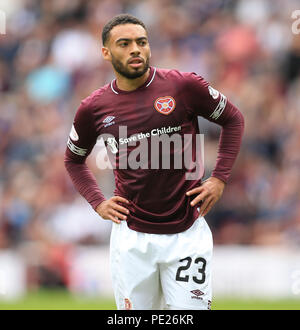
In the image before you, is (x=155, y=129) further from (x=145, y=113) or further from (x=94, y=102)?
(x=94, y=102)

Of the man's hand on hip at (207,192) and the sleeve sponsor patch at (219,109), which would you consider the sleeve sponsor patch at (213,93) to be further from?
the man's hand on hip at (207,192)

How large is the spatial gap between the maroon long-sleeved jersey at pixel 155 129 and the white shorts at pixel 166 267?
83mm

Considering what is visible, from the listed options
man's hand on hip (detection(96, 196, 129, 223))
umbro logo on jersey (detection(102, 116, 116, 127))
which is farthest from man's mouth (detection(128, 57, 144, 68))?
man's hand on hip (detection(96, 196, 129, 223))

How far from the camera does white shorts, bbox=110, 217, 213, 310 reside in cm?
600

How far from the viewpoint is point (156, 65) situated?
13125mm

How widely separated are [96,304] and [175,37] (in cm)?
491

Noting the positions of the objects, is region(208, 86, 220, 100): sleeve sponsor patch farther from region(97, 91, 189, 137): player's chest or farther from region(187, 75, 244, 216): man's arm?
region(97, 91, 189, 137): player's chest

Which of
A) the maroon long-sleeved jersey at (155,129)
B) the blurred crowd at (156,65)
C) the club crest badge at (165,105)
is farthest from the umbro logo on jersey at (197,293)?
the blurred crowd at (156,65)

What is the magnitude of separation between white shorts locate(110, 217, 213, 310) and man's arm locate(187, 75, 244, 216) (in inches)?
8.5

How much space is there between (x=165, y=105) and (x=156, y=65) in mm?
7236

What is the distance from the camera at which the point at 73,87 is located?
14.2 m

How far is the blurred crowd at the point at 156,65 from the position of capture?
1202 cm

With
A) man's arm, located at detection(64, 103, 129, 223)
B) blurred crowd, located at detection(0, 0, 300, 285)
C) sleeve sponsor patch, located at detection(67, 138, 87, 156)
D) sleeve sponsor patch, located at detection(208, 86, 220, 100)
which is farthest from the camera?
blurred crowd, located at detection(0, 0, 300, 285)
